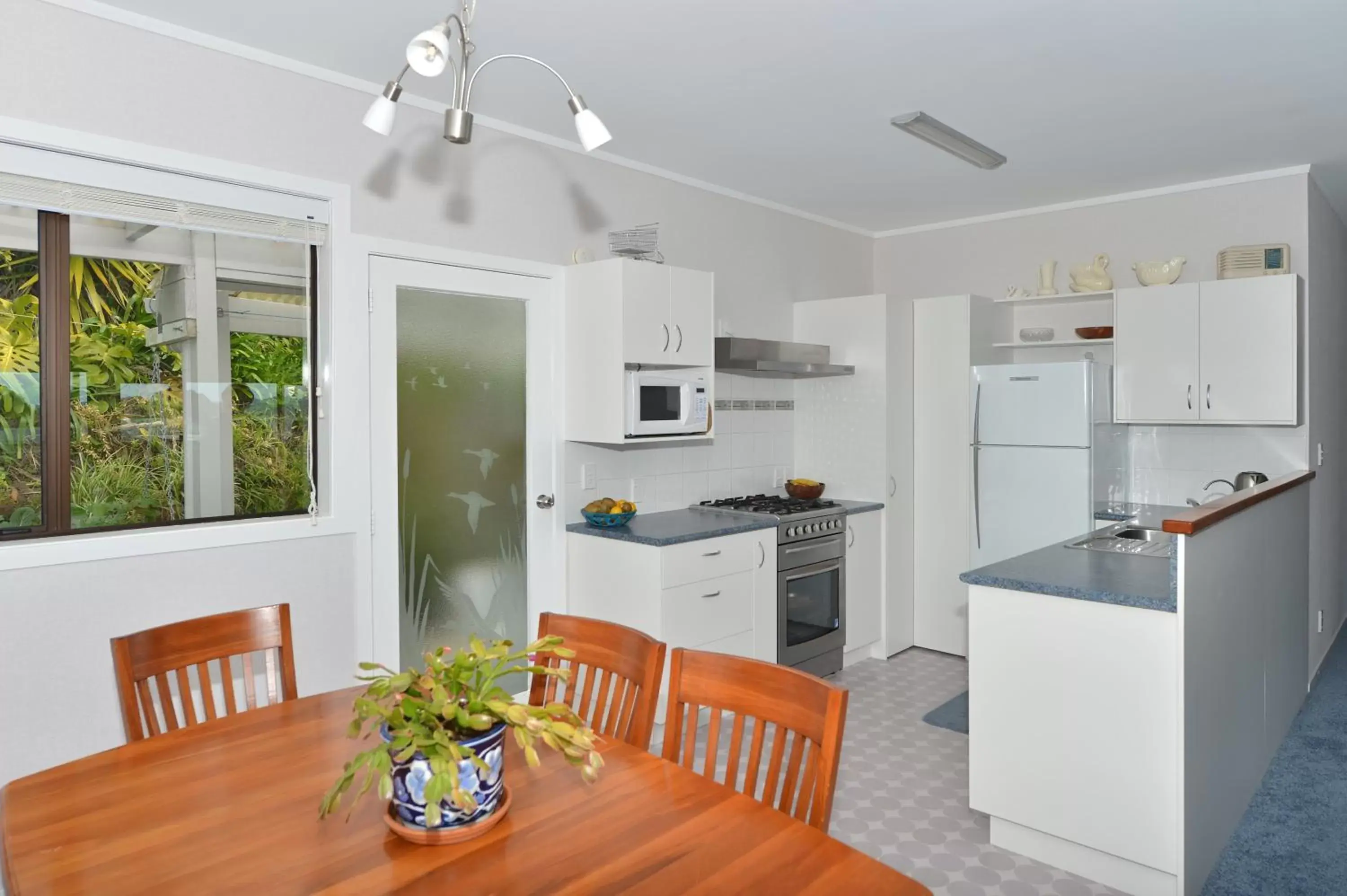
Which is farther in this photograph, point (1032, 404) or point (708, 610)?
point (1032, 404)

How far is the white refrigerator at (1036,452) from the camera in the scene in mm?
4461

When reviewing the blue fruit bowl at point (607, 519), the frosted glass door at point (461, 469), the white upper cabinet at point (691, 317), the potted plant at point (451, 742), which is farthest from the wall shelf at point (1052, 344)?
the potted plant at point (451, 742)

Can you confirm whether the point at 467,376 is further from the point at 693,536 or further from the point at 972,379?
the point at 972,379

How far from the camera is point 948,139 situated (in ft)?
12.6

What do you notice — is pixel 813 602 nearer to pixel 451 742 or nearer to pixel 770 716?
pixel 770 716

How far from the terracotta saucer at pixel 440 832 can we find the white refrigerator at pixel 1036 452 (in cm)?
384

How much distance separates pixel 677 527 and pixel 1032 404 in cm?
210

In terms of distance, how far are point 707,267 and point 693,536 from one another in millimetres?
1633

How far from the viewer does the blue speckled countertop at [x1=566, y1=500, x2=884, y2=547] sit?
3703 millimetres

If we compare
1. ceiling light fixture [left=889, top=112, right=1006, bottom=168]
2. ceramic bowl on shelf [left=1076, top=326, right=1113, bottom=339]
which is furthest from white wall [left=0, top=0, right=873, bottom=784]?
ceramic bowl on shelf [left=1076, top=326, right=1113, bottom=339]

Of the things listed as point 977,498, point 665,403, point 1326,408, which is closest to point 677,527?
point 665,403

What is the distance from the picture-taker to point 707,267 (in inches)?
183

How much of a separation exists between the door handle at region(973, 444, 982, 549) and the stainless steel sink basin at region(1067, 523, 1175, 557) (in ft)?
2.50

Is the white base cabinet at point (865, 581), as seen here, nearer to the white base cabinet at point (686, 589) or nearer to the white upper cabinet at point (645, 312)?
the white base cabinet at point (686, 589)
